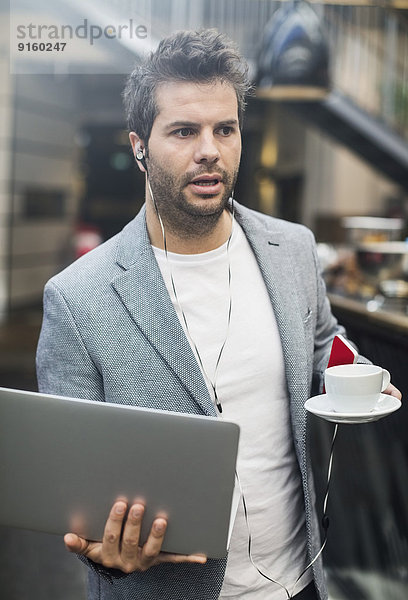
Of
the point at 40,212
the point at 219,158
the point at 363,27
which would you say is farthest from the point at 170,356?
the point at 40,212

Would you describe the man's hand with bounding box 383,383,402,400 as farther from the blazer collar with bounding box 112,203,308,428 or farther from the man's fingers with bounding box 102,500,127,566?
the man's fingers with bounding box 102,500,127,566

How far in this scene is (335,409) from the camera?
160 cm

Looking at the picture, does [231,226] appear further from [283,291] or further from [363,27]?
[363,27]

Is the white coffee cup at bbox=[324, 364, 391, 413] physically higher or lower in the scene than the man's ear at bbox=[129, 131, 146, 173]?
lower

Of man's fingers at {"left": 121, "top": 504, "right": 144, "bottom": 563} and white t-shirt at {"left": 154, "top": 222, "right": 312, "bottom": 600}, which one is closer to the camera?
man's fingers at {"left": 121, "top": 504, "right": 144, "bottom": 563}

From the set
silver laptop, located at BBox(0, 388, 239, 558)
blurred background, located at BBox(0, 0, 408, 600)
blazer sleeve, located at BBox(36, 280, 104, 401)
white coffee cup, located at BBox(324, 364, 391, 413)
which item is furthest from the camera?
blurred background, located at BBox(0, 0, 408, 600)

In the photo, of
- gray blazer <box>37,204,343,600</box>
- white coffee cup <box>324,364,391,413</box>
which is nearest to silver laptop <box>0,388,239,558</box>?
gray blazer <box>37,204,343,600</box>

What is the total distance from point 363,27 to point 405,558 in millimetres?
7204

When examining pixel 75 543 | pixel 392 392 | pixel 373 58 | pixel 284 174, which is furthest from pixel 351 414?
pixel 284 174

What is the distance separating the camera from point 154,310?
1.74 meters

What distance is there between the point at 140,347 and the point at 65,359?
16 cm

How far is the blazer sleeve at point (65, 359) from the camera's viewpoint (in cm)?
168

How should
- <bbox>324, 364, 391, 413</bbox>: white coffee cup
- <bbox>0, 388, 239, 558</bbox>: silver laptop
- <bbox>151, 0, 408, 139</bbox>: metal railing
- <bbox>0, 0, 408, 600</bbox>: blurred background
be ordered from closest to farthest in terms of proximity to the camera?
<bbox>0, 388, 239, 558</bbox>: silver laptop → <bbox>324, 364, 391, 413</bbox>: white coffee cup → <bbox>0, 0, 408, 600</bbox>: blurred background → <bbox>151, 0, 408, 139</bbox>: metal railing

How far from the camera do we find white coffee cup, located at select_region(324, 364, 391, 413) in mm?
1564
